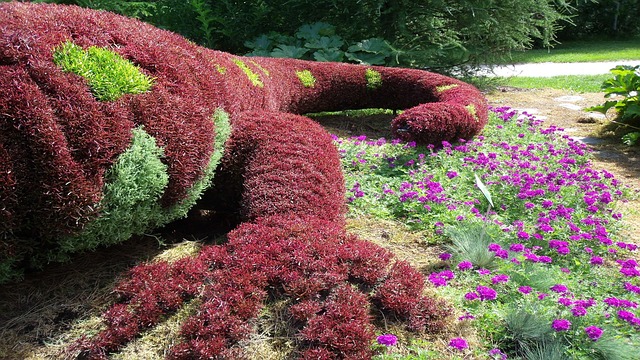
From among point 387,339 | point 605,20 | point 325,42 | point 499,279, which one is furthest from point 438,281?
point 605,20

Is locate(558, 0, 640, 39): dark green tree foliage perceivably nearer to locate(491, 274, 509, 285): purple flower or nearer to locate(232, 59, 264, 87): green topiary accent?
locate(232, 59, 264, 87): green topiary accent

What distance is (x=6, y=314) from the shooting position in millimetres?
2648

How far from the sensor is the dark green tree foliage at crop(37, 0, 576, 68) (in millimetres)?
9578

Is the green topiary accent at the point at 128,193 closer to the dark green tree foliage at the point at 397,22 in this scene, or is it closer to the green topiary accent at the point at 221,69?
the green topiary accent at the point at 221,69

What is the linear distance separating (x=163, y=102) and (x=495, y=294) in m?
1.96

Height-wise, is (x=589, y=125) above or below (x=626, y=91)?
below

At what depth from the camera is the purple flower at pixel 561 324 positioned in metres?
2.19

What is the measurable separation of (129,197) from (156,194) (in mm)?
221

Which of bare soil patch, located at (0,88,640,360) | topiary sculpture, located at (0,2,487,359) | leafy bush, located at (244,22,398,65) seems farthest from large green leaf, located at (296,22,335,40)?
topiary sculpture, located at (0,2,487,359)

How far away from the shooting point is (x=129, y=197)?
256 cm

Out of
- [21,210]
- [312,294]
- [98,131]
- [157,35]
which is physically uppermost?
[157,35]

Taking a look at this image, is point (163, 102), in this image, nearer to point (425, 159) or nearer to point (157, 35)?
point (157, 35)

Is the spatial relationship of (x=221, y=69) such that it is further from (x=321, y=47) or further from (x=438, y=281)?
(x=321, y=47)

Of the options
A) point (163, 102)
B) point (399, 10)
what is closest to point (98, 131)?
point (163, 102)
